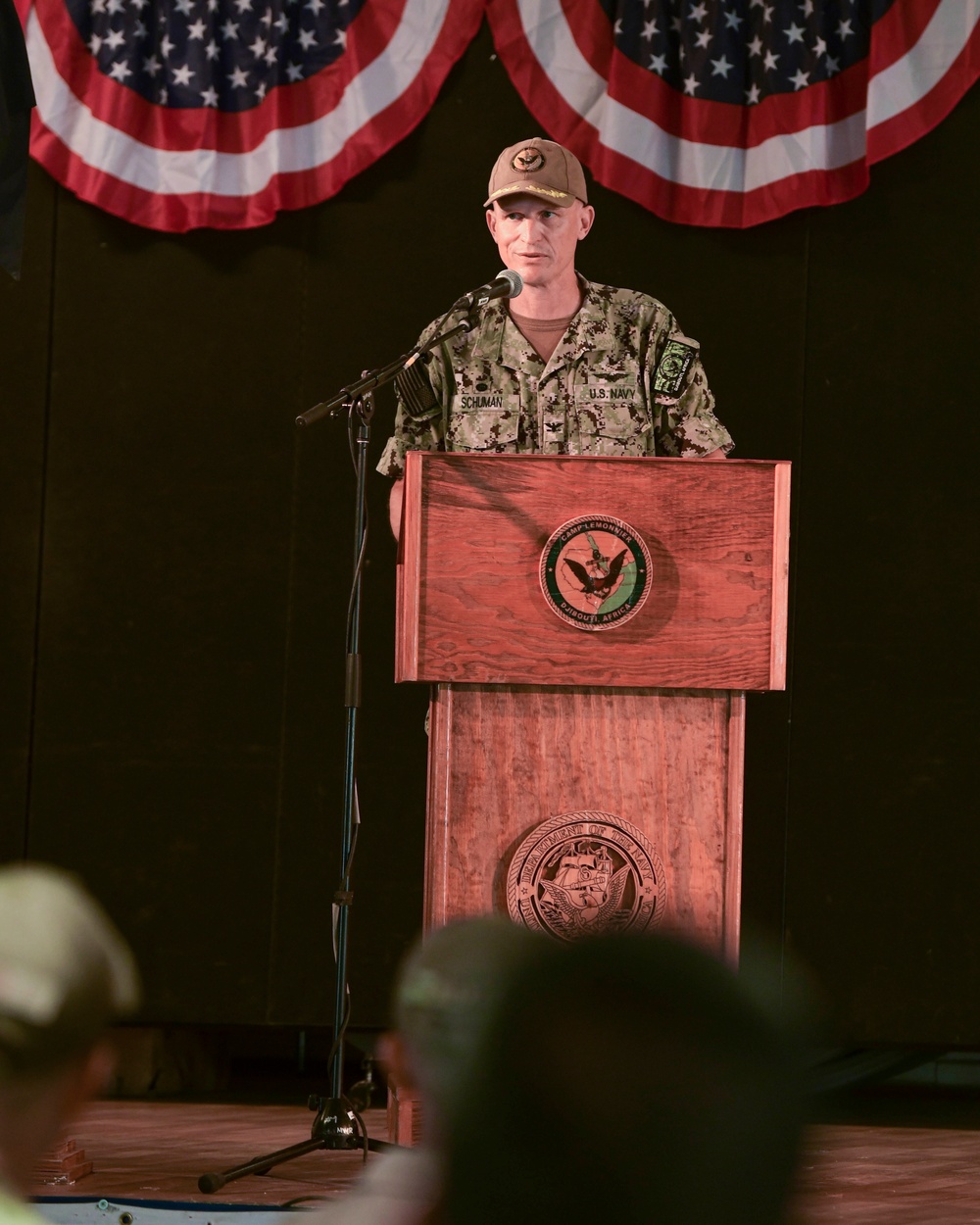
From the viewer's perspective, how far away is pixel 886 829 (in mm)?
4559

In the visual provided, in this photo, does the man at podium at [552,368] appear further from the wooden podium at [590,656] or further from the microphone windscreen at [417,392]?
the wooden podium at [590,656]

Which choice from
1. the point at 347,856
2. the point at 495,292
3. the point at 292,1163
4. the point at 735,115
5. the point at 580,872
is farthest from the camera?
the point at 735,115

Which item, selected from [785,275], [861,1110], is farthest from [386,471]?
[861,1110]

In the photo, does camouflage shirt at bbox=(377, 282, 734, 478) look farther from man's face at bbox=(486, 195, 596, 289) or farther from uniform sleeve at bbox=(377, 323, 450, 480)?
man's face at bbox=(486, 195, 596, 289)

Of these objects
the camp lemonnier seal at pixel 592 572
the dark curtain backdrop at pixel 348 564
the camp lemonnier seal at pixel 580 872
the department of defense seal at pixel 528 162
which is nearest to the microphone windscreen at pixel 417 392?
the department of defense seal at pixel 528 162

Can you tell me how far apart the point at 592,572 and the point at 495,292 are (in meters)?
0.56

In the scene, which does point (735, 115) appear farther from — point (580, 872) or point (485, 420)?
point (580, 872)

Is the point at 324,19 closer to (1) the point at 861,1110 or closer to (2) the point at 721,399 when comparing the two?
(2) the point at 721,399

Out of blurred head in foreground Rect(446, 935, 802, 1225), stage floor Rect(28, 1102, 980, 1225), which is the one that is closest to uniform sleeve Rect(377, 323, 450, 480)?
stage floor Rect(28, 1102, 980, 1225)

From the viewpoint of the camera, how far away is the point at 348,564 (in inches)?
183

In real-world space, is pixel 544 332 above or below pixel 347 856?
above

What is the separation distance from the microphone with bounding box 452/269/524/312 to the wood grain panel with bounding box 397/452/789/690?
33cm

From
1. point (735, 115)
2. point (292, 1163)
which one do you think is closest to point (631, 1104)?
point (292, 1163)

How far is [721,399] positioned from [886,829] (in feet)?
4.35
